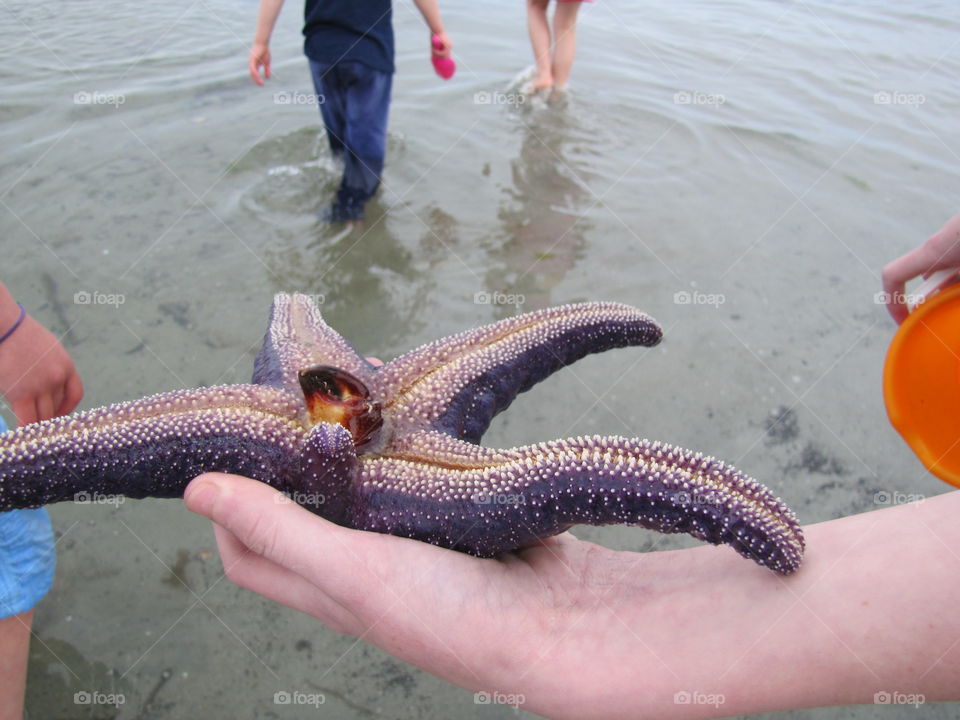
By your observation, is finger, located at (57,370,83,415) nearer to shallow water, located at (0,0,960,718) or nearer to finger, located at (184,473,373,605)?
shallow water, located at (0,0,960,718)

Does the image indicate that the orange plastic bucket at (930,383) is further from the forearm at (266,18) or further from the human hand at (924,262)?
the forearm at (266,18)

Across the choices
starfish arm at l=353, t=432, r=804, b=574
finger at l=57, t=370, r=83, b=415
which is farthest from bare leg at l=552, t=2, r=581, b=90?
starfish arm at l=353, t=432, r=804, b=574

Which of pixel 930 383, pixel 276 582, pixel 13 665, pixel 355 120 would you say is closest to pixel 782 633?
pixel 930 383

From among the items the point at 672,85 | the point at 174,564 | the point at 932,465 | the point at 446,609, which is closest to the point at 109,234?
the point at 174,564

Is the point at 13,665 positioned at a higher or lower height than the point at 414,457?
lower

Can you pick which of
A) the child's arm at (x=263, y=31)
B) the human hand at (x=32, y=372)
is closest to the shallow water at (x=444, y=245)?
the human hand at (x=32, y=372)

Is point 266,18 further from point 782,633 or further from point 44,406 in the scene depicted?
point 782,633

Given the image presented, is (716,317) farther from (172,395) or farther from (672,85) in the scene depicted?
(672,85)
